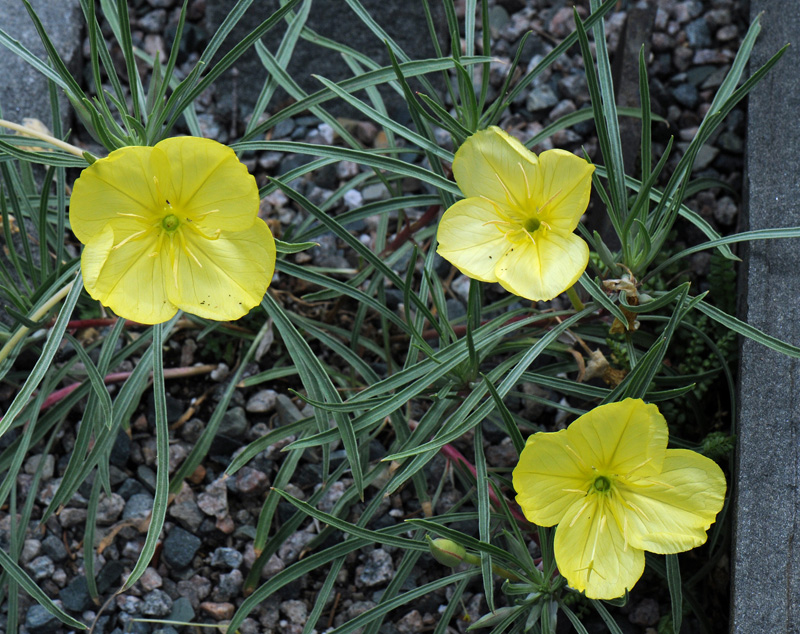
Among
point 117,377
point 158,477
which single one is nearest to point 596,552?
point 158,477

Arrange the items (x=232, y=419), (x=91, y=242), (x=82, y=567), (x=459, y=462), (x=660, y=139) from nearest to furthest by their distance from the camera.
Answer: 1. (x=91, y=242)
2. (x=459, y=462)
3. (x=82, y=567)
4. (x=232, y=419)
5. (x=660, y=139)

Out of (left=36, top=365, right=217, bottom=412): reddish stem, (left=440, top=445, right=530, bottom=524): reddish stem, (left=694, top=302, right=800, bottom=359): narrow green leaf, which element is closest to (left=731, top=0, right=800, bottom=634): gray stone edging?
(left=694, top=302, right=800, bottom=359): narrow green leaf

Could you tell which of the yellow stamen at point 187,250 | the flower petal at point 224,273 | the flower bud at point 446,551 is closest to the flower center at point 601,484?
the flower bud at point 446,551

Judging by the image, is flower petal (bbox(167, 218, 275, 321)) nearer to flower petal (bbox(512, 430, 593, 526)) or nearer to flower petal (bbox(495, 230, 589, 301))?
flower petal (bbox(495, 230, 589, 301))

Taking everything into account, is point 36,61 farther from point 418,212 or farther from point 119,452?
point 418,212

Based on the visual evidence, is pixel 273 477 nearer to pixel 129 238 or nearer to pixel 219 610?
pixel 219 610

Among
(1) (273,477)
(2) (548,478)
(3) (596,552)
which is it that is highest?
(2) (548,478)

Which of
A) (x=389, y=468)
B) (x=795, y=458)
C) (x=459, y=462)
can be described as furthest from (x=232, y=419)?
(x=795, y=458)
